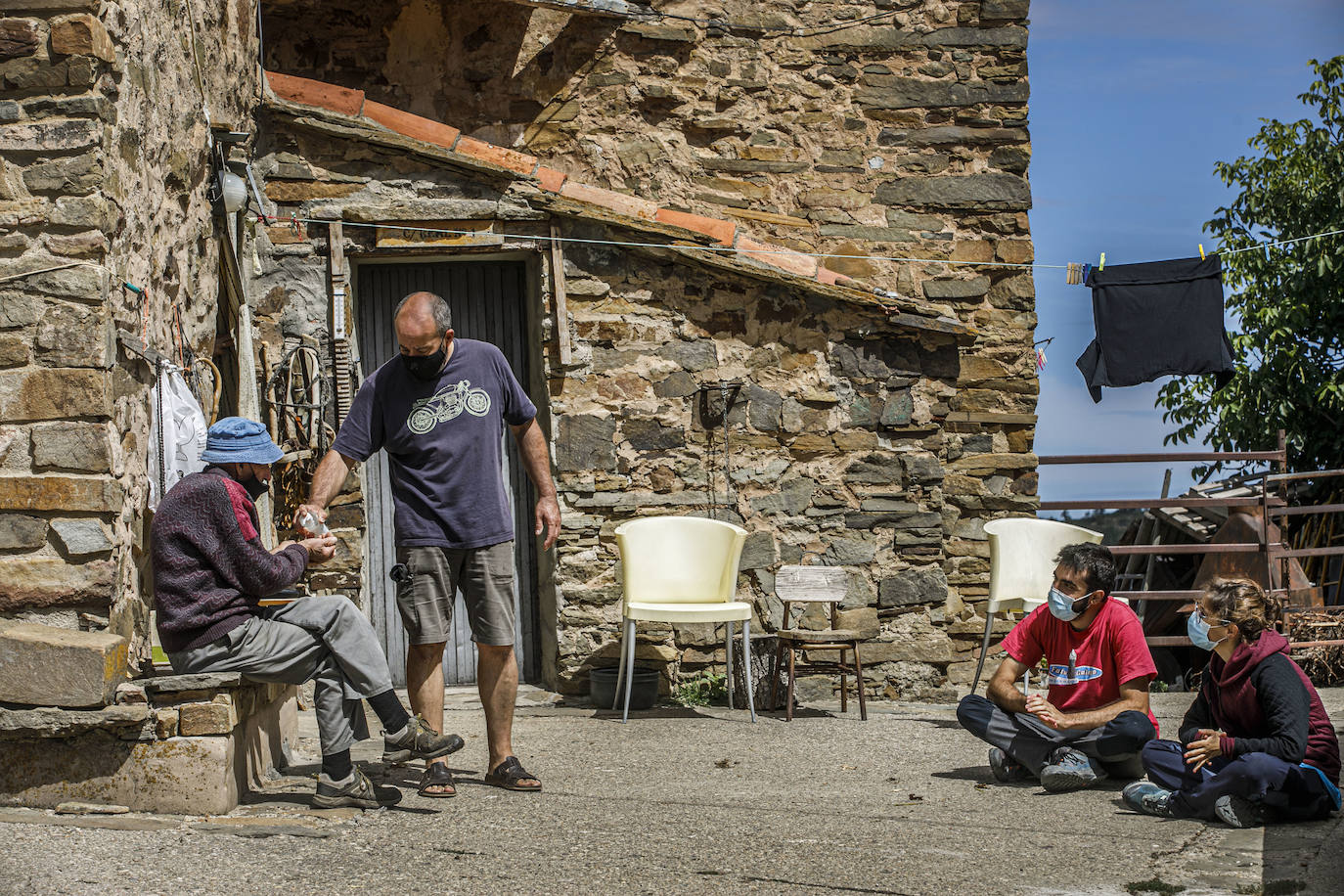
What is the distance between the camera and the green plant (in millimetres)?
6902

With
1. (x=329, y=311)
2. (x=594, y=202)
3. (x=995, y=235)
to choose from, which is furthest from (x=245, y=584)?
(x=995, y=235)

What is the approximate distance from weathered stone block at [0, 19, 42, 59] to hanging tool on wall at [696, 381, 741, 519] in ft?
12.6

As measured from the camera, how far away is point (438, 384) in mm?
4617

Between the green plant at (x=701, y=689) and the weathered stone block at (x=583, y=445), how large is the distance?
4.16 feet

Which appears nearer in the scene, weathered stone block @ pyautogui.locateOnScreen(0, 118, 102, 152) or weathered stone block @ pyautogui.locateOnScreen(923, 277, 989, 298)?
weathered stone block @ pyautogui.locateOnScreen(0, 118, 102, 152)

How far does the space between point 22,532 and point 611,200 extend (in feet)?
12.9

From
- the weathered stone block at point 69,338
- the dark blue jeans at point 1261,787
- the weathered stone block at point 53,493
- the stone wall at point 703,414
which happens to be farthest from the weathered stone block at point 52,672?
the dark blue jeans at point 1261,787

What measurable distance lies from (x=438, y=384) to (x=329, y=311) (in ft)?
7.77

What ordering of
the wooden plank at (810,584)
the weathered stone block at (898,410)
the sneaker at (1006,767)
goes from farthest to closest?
the weathered stone block at (898,410) → the wooden plank at (810,584) → the sneaker at (1006,767)

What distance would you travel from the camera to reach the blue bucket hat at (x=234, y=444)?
13.3 feet

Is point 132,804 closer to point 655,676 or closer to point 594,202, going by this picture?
point 655,676

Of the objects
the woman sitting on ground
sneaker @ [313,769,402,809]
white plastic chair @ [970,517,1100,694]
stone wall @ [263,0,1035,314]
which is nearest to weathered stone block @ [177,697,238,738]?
sneaker @ [313,769,402,809]

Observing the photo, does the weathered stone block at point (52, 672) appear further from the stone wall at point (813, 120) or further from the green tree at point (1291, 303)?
the green tree at point (1291, 303)

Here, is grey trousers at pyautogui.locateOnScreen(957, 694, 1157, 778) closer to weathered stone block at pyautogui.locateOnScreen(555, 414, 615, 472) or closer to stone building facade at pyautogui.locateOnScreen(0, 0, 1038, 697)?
stone building facade at pyautogui.locateOnScreen(0, 0, 1038, 697)
